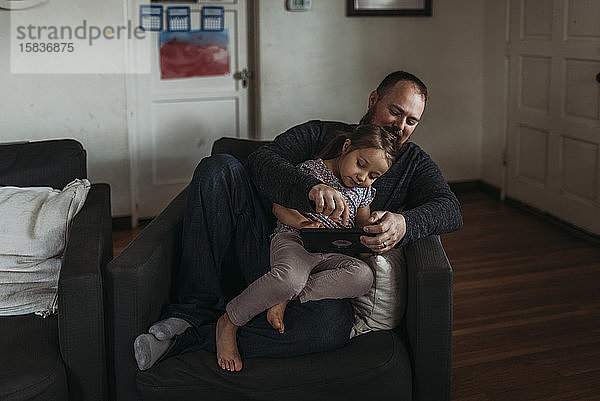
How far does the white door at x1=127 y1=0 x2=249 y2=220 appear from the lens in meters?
4.57

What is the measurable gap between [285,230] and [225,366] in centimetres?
49

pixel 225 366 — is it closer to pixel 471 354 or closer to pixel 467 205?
pixel 471 354

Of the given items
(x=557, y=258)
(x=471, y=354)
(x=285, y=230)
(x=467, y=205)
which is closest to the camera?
(x=285, y=230)

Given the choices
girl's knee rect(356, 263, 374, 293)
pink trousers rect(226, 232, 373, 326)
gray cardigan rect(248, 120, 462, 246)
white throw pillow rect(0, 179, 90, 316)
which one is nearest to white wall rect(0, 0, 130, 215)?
white throw pillow rect(0, 179, 90, 316)

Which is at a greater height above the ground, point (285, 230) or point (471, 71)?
point (471, 71)

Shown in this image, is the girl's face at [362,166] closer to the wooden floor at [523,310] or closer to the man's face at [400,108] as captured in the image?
the man's face at [400,108]

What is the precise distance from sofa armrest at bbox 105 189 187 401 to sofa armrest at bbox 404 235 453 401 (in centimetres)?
72

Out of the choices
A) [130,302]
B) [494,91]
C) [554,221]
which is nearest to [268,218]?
[130,302]

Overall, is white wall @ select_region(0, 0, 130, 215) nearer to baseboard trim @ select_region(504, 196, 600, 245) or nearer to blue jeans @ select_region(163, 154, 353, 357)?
blue jeans @ select_region(163, 154, 353, 357)

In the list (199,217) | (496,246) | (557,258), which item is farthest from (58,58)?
(557,258)

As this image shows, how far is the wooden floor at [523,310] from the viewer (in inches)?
105

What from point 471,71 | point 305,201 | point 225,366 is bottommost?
point 225,366

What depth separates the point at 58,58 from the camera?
4.28 meters

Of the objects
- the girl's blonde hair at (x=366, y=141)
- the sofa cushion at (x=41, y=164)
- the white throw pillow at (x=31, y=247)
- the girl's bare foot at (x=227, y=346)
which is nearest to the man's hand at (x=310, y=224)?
the girl's blonde hair at (x=366, y=141)
